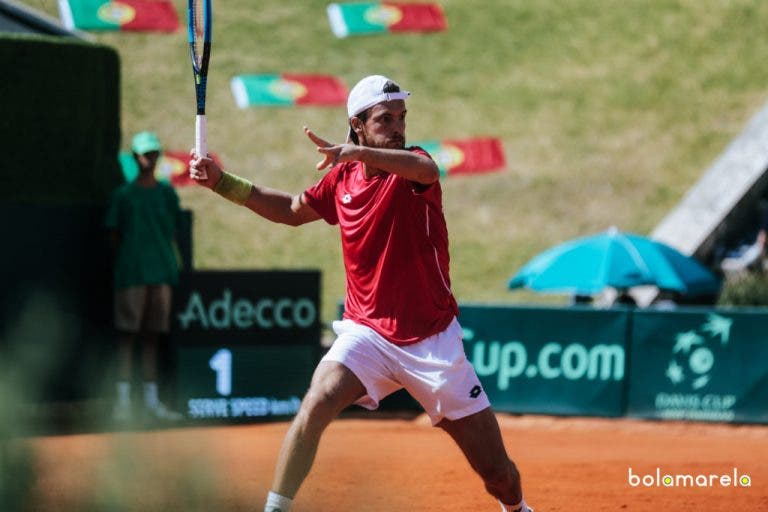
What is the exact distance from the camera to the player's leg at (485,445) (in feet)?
19.5

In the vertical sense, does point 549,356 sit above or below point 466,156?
below

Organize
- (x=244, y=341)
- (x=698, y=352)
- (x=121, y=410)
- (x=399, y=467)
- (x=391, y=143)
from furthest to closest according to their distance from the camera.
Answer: (x=698, y=352) → (x=244, y=341) → (x=121, y=410) → (x=399, y=467) → (x=391, y=143)

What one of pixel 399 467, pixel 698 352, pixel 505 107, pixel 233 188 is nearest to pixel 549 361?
pixel 698 352

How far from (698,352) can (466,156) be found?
810 centimetres

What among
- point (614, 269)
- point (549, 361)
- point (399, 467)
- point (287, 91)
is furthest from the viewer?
point (287, 91)

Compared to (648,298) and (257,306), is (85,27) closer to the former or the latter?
(257,306)

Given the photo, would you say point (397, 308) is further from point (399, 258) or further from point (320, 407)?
point (320, 407)

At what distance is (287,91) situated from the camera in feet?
64.8

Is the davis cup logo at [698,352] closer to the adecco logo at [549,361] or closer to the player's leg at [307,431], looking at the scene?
the adecco logo at [549,361]

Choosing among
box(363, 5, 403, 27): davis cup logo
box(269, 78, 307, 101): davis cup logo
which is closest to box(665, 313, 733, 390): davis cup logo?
box(269, 78, 307, 101): davis cup logo

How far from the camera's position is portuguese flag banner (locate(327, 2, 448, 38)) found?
Result: 840 inches

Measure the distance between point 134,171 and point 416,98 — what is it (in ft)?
36.1

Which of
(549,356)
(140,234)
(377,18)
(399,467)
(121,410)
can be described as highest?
(377,18)

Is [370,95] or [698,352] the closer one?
[370,95]
